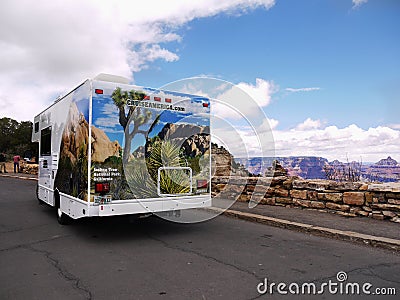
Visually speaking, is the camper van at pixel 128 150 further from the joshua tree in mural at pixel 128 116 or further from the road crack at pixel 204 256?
the road crack at pixel 204 256

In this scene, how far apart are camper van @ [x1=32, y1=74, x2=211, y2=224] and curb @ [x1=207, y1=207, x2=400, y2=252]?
1753mm

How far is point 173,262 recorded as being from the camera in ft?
19.2

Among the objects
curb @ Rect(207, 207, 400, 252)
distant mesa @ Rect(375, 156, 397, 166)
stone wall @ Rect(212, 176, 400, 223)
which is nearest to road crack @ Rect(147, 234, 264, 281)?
curb @ Rect(207, 207, 400, 252)

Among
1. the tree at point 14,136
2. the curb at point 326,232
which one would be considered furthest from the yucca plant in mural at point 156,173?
the tree at point 14,136

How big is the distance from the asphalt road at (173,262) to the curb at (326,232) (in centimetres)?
17

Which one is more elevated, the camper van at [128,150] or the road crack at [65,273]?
the camper van at [128,150]

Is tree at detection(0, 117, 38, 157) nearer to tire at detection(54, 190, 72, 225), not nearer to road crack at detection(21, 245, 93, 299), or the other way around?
tire at detection(54, 190, 72, 225)

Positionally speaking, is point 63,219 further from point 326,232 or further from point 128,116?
point 326,232

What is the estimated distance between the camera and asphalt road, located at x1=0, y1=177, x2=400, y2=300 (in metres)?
4.67

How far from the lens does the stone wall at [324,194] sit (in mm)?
8391

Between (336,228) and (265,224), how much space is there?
175 centimetres

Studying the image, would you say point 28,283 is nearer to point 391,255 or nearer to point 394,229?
point 391,255

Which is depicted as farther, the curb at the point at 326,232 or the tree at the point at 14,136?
the tree at the point at 14,136

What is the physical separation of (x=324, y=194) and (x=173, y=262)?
5258 mm
